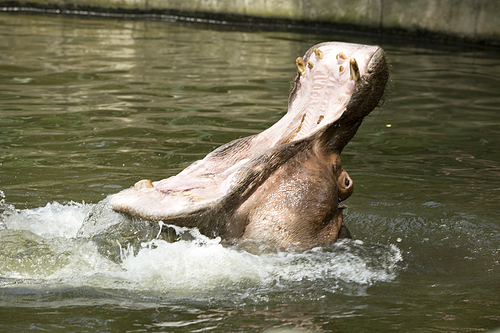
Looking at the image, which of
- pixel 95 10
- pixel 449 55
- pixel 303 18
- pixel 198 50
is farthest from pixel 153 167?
pixel 95 10

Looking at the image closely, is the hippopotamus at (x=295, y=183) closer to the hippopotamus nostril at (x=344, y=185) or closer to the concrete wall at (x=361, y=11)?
the hippopotamus nostril at (x=344, y=185)

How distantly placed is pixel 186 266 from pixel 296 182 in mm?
682

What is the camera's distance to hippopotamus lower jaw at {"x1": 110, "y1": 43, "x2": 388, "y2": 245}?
10.3 feet

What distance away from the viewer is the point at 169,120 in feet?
23.8

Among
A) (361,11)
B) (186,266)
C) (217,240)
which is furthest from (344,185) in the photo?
(361,11)

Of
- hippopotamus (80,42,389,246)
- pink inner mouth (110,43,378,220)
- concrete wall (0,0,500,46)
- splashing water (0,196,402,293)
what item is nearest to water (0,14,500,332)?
splashing water (0,196,402,293)

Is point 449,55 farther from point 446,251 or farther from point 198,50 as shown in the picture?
point 446,251

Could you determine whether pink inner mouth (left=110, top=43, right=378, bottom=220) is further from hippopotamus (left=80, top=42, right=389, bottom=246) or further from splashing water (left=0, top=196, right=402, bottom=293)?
splashing water (left=0, top=196, right=402, bottom=293)

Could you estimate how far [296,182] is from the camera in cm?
326

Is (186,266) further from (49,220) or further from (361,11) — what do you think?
(361,11)

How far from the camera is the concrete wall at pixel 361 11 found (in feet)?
46.2

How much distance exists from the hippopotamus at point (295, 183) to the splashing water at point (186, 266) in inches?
3.7

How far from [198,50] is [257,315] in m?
9.70

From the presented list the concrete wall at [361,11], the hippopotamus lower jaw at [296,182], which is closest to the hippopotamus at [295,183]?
the hippopotamus lower jaw at [296,182]
